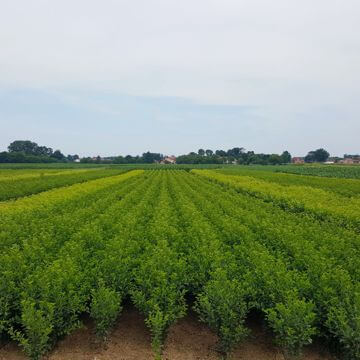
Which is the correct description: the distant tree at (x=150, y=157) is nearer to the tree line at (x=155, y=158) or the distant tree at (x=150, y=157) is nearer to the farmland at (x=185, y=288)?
the tree line at (x=155, y=158)

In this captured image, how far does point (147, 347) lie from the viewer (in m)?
6.17

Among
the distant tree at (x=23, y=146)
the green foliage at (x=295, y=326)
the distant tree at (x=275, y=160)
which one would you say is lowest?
the green foliage at (x=295, y=326)

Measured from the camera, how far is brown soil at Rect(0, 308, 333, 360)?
19.3ft

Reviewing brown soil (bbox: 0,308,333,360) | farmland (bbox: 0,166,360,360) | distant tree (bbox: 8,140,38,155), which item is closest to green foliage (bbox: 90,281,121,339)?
farmland (bbox: 0,166,360,360)

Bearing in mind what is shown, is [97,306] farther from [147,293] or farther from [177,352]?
[177,352]

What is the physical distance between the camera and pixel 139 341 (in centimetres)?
638

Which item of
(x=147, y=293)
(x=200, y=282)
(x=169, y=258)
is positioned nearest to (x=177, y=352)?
(x=147, y=293)

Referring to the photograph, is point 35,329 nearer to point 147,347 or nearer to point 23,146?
point 147,347

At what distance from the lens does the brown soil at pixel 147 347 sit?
5.89 m

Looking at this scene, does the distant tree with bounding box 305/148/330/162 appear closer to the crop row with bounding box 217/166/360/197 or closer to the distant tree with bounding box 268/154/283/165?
the distant tree with bounding box 268/154/283/165

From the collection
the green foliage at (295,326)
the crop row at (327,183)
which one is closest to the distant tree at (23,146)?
the crop row at (327,183)

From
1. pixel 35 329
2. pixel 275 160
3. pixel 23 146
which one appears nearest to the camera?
pixel 35 329

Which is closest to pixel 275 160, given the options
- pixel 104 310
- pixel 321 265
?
pixel 321 265

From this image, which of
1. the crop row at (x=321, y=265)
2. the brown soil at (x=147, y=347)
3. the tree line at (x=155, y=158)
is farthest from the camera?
the tree line at (x=155, y=158)
